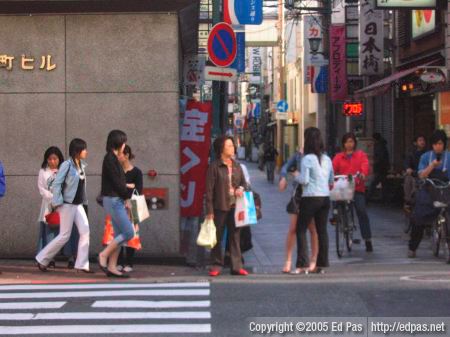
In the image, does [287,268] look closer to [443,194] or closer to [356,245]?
[443,194]

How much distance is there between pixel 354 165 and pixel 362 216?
0.81 metres

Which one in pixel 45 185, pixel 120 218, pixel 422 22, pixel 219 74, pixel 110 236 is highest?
pixel 422 22

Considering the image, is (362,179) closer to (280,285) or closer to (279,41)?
(280,285)

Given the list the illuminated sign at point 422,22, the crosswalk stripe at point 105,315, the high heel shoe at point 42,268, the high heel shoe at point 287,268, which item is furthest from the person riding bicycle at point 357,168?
the illuminated sign at point 422,22

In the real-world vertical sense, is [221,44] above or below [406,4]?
below

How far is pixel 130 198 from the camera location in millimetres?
11656

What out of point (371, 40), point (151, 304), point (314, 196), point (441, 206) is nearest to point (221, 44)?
point (314, 196)

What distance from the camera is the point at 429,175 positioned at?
503 inches

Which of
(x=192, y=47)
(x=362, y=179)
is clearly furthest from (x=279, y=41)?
(x=362, y=179)

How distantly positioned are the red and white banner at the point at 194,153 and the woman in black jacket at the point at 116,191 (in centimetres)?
199

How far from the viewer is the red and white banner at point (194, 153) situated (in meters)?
13.4

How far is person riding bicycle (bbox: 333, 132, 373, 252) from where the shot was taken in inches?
553

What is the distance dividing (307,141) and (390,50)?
17.0 m

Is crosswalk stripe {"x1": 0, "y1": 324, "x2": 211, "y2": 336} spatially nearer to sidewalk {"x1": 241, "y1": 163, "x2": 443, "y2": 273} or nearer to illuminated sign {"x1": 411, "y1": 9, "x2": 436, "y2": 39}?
sidewalk {"x1": 241, "y1": 163, "x2": 443, "y2": 273}
